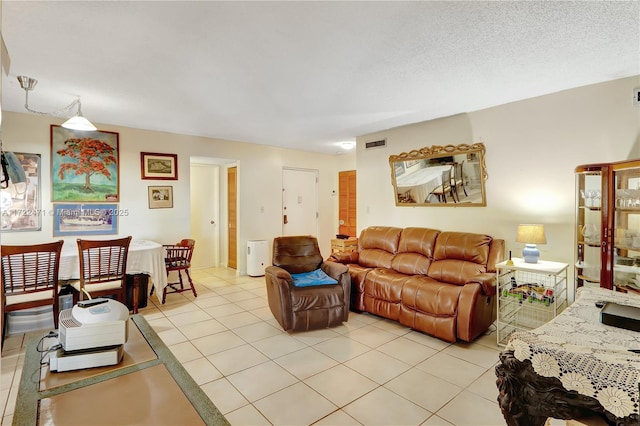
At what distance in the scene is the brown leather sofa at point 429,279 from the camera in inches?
121

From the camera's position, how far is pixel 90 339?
1.41 metres

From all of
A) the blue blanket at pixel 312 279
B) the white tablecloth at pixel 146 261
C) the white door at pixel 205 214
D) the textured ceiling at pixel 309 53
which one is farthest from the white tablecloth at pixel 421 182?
the white door at pixel 205 214

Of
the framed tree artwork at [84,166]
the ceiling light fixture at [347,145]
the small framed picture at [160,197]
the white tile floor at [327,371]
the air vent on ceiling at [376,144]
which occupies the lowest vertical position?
the white tile floor at [327,371]

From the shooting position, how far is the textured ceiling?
77.2 inches

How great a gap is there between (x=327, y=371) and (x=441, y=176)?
2752 millimetres

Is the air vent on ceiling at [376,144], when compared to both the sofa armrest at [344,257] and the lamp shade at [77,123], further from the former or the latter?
the lamp shade at [77,123]

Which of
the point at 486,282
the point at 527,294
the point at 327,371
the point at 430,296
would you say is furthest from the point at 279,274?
the point at 527,294

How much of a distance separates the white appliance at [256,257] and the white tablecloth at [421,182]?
264 centimetres

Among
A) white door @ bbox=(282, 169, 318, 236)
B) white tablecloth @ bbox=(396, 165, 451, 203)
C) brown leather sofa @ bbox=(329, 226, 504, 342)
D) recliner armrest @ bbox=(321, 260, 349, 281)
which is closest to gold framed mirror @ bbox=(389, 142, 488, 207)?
white tablecloth @ bbox=(396, 165, 451, 203)

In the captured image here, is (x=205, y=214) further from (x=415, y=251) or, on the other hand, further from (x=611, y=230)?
(x=611, y=230)

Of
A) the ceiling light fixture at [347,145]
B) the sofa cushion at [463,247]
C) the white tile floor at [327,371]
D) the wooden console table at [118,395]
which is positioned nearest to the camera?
the wooden console table at [118,395]

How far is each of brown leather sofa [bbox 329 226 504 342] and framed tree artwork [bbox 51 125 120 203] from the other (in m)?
3.25

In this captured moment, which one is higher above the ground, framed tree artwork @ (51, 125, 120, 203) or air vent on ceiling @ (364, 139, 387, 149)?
air vent on ceiling @ (364, 139, 387, 149)

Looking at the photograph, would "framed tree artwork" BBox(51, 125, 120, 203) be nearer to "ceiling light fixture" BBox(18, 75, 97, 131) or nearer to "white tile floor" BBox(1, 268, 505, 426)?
"ceiling light fixture" BBox(18, 75, 97, 131)
